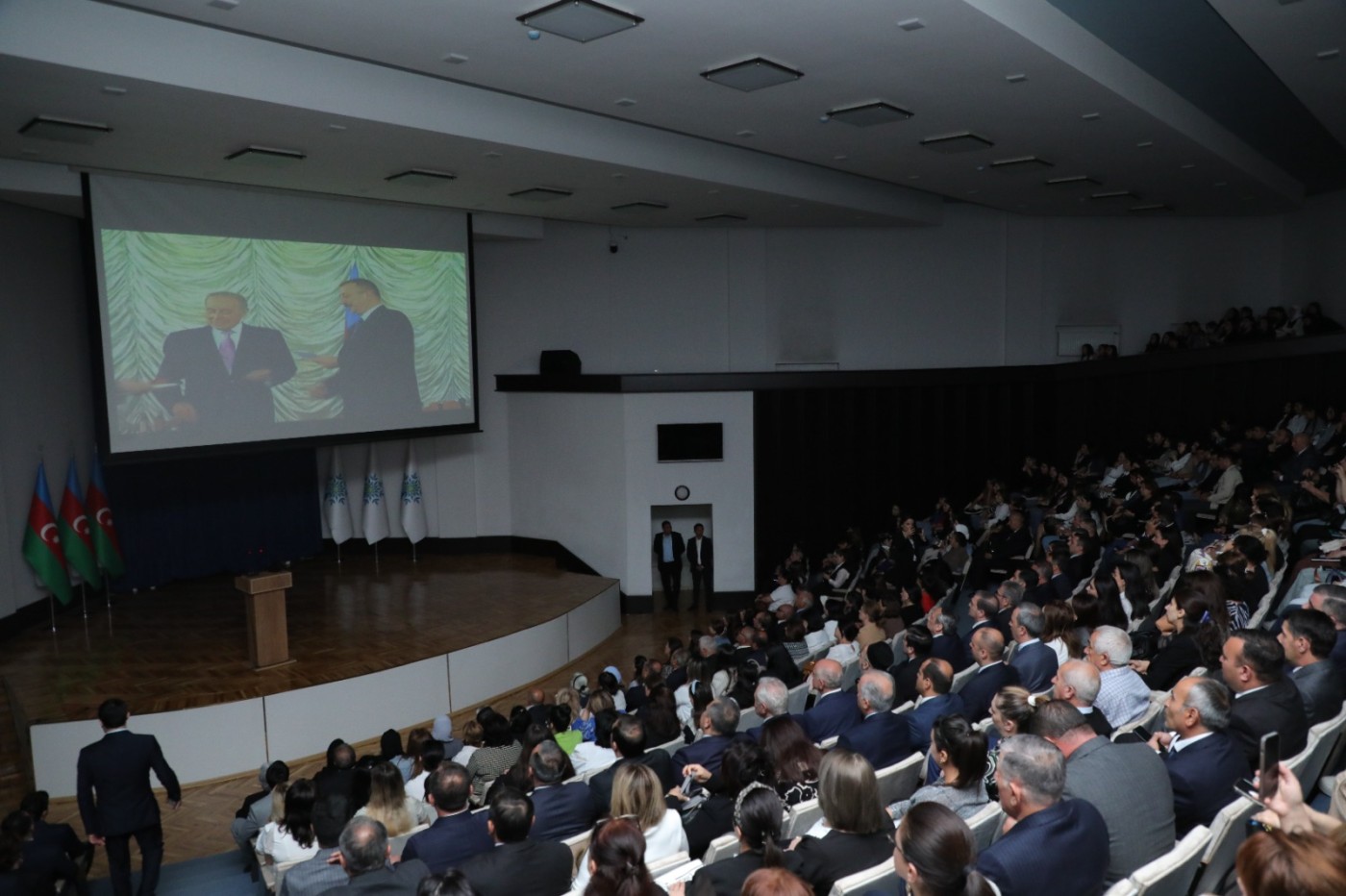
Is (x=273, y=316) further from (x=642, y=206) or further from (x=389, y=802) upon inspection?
(x=389, y=802)

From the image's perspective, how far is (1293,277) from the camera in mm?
15859

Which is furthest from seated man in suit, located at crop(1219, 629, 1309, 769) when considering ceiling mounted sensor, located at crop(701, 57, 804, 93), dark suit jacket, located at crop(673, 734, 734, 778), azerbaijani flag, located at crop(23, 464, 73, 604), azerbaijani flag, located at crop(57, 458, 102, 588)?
azerbaijani flag, located at crop(57, 458, 102, 588)

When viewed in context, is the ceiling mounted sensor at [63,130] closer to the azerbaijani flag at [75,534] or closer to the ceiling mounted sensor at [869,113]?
the azerbaijani flag at [75,534]

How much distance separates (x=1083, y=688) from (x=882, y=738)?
0.95 metres

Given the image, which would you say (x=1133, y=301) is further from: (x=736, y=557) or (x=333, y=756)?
(x=333, y=756)

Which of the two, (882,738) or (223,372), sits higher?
(223,372)

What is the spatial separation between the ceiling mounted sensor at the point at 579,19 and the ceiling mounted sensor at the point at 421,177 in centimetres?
392

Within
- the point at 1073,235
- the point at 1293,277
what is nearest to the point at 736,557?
the point at 1073,235

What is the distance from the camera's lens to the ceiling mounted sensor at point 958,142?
9.86m

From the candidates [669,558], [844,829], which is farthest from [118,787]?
[669,558]

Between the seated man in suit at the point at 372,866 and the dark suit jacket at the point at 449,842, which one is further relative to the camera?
the dark suit jacket at the point at 449,842

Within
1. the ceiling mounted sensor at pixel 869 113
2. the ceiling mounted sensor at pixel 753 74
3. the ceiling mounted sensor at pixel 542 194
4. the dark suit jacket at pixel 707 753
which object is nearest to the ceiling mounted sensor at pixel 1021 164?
the ceiling mounted sensor at pixel 869 113

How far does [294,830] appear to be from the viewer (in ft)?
16.4

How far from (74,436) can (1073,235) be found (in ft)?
50.1
